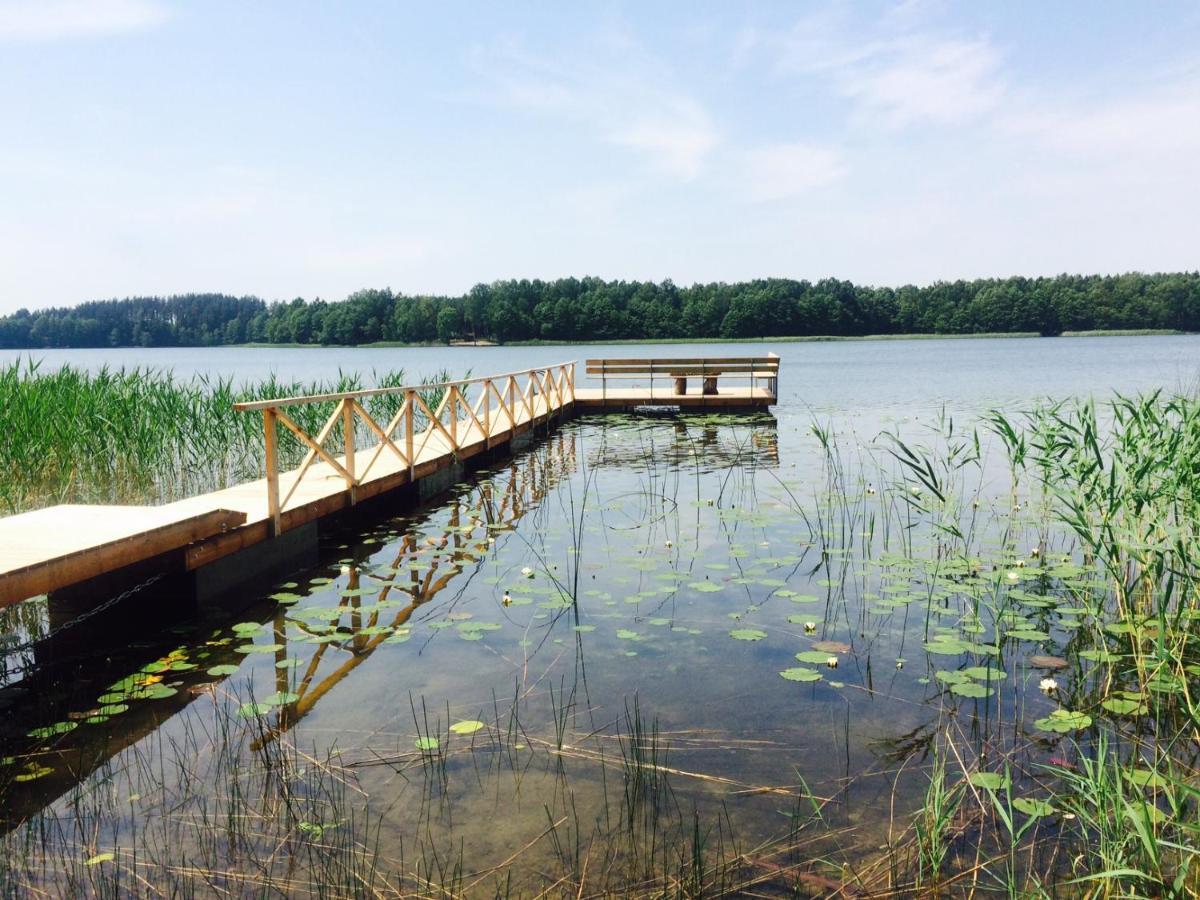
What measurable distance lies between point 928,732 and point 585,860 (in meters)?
1.69

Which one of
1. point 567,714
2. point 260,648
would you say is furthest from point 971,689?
point 260,648

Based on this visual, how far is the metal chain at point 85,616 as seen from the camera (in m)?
4.95

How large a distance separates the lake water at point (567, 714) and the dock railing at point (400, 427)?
76 cm

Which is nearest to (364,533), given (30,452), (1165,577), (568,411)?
(30,452)

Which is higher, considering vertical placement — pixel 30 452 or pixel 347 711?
pixel 30 452

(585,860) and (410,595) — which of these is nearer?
(585,860)

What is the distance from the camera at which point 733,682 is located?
4.29 meters

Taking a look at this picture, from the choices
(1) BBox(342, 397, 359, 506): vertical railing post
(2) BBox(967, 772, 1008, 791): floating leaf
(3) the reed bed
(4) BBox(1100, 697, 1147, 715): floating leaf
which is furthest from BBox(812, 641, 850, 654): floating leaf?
(3) the reed bed

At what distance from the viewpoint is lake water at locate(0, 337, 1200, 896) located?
9.39ft

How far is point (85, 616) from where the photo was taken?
5180 mm

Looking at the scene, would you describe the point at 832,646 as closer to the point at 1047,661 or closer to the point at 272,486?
the point at 1047,661

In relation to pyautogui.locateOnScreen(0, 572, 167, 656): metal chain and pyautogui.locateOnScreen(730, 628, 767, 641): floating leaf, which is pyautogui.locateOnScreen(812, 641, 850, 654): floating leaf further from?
pyautogui.locateOnScreen(0, 572, 167, 656): metal chain

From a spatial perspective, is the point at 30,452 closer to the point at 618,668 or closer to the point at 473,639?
the point at 473,639

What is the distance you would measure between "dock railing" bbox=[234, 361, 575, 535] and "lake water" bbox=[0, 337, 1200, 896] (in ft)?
2.49
